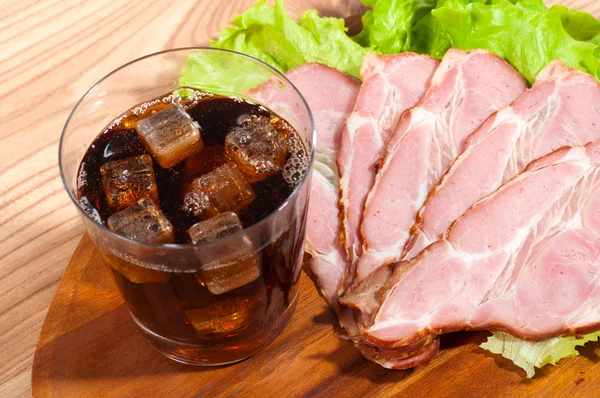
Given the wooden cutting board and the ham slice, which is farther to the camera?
the ham slice

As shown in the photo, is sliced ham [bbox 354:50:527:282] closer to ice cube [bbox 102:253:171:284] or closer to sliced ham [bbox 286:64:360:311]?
A: sliced ham [bbox 286:64:360:311]

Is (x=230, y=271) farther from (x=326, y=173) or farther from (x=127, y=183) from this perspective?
(x=326, y=173)

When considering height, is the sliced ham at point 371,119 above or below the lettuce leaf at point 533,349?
above

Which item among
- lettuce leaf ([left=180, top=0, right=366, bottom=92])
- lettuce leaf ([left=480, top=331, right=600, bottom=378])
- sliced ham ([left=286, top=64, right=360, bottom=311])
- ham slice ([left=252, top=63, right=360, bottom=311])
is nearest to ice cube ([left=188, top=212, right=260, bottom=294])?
ham slice ([left=252, top=63, right=360, bottom=311])

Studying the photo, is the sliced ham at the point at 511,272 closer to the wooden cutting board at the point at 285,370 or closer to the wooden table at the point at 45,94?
the wooden cutting board at the point at 285,370

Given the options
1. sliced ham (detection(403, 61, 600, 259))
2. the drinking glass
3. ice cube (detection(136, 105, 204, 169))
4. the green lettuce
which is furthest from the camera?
the green lettuce

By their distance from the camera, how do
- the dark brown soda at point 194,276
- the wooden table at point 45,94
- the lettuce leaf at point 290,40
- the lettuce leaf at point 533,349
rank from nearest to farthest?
the dark brown soda at point 194,276, the lettuce leaf at point 533,349, the wooden table at point 45,94, the lettuce leaf at point 290,40

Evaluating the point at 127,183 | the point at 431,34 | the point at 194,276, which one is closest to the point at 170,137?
the point at 127,183

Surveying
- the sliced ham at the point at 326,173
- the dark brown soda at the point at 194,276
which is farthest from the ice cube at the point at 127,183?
the sliced ham at the point at 326,173
